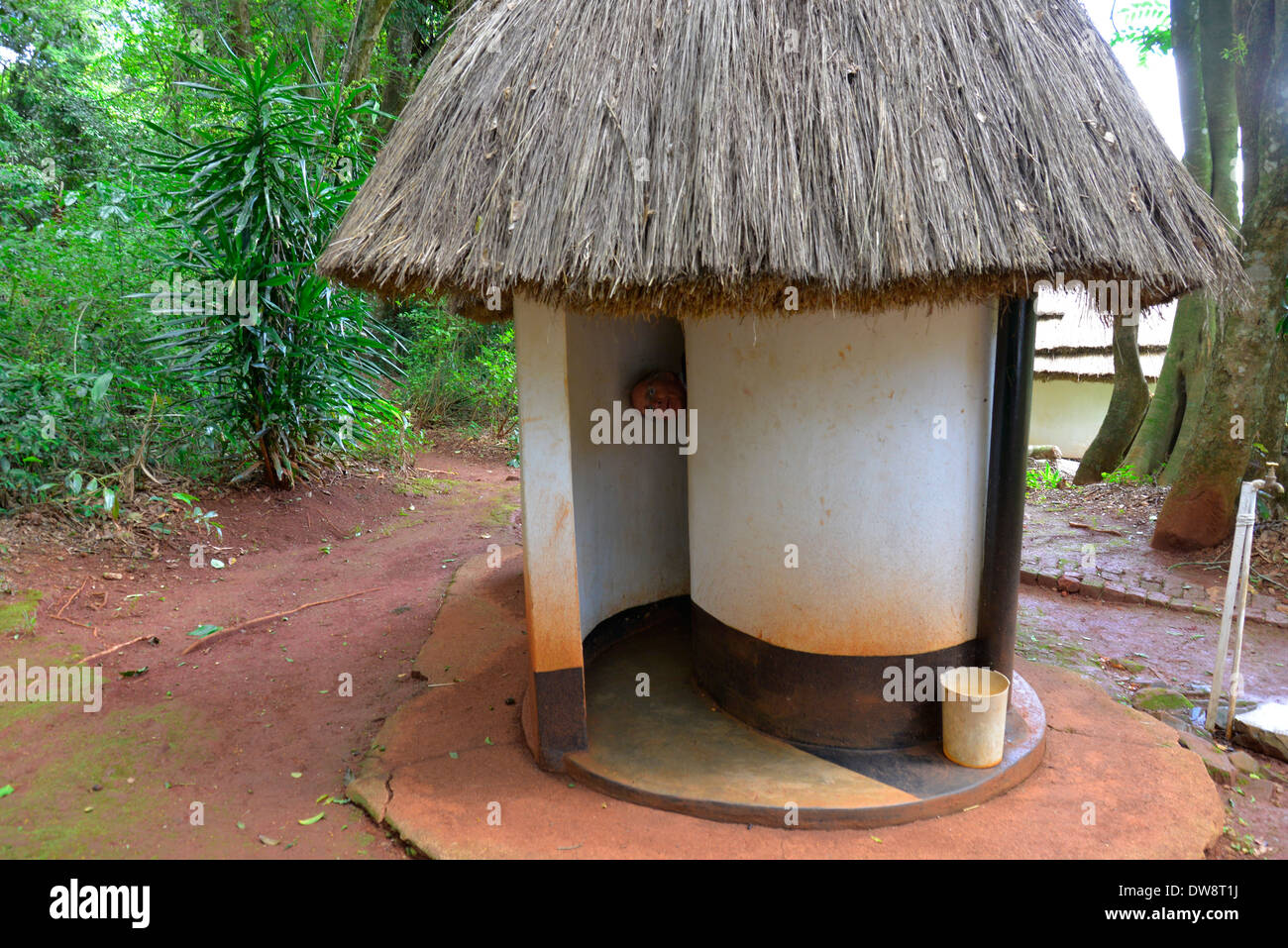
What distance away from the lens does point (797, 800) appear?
2.91 metres

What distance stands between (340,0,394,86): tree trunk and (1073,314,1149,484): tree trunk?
28.0 ft

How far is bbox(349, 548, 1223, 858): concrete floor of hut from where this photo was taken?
275cm

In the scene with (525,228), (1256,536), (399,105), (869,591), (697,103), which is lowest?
(1256,536)

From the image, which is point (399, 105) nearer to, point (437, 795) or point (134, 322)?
point (134, 322)

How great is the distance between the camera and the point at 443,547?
670 centimetres

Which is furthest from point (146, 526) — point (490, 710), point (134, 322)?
point (490, 710)

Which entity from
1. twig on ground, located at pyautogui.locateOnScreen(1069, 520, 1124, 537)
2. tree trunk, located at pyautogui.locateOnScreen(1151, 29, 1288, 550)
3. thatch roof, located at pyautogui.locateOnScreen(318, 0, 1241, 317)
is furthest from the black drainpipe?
twig on ground, located at pyautogui.locateOnScreen(1069, 520, 1124, 537)

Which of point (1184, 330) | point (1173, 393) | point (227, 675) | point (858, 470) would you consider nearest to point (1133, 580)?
point (1173, 393)

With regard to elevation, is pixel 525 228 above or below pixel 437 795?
above

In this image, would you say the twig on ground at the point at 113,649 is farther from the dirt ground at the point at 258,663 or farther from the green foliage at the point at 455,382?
the green foliage at the point at 455,382

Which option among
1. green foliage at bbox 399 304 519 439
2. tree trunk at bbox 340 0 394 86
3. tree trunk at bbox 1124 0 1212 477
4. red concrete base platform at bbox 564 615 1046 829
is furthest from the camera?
green foliage at bbox 399 304 519 439

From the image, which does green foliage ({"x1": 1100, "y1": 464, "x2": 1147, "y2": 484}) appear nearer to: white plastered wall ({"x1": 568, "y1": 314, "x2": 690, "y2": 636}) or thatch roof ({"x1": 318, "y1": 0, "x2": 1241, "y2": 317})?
thatch roof ({"x1": 318, "y1": 0, "x2": 1241, "y2": 317})

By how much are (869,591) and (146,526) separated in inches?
211

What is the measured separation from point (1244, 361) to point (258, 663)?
6.83 metres
